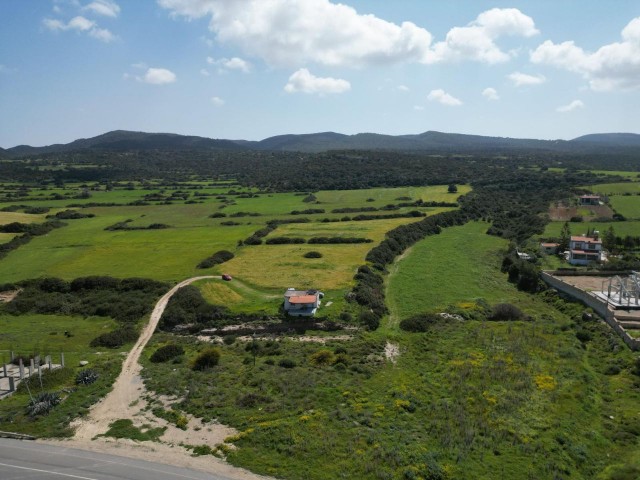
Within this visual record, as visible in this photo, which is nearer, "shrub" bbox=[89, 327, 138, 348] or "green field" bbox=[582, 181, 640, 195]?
"shrub" bbox=[89, 327, 138, 348]

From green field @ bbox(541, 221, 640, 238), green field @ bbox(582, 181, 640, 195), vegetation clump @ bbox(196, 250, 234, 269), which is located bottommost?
green field @ bbox(541, 221, 640, 238)

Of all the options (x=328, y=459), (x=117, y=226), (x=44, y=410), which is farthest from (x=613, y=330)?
(x=117, y=226)

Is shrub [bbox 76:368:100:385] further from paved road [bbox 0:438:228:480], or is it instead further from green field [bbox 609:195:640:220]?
green field [bbox 609:195:640:220]

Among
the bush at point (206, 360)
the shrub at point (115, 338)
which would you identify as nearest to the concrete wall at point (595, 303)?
the bush at point (206, 360)

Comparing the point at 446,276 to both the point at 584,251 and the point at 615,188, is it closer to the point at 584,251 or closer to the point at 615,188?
the point at 584,251

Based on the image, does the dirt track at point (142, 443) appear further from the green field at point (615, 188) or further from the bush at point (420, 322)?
the green field at point (615, 188)

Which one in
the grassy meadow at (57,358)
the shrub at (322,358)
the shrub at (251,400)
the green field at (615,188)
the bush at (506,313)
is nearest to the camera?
the grassy meadow at (57,358)

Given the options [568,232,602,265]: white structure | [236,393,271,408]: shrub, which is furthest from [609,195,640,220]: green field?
[236,393,271,408]: shrub
